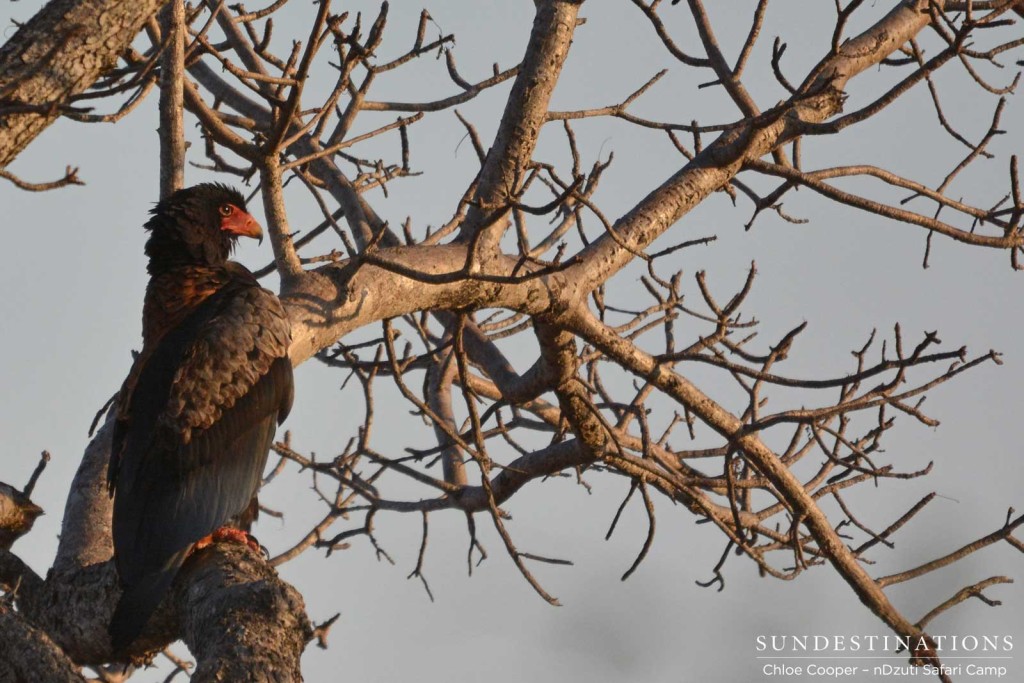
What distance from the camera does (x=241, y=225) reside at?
5.37m

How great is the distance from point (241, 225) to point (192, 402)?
1199mm

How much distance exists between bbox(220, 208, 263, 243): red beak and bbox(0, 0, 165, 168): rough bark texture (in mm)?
2107

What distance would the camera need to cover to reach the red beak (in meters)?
5.30

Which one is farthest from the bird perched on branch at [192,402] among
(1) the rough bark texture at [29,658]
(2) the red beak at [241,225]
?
(1) the rough bark texture at [29,658]

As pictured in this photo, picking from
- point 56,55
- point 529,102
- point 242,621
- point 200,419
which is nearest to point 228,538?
point 200,419

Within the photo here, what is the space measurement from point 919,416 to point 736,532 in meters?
0.91

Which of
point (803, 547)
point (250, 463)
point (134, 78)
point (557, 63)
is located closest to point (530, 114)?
point (557, 63)

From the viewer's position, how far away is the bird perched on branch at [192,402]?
4129 millimetres

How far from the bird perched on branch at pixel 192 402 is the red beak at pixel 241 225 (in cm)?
19

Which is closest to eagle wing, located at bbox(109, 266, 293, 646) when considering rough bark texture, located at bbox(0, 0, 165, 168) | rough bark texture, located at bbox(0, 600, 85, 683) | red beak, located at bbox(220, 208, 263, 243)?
red beak, located at bbox(220, 208, 263, 243)

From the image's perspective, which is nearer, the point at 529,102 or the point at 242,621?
the point at 242,621

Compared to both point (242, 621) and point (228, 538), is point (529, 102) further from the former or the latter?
point (242, 621)

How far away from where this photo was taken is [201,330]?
4.54 metres

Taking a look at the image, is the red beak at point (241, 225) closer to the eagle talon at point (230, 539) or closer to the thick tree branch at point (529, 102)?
the thick tree branch at point (529, 102)
